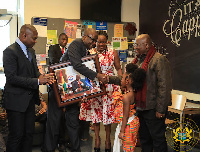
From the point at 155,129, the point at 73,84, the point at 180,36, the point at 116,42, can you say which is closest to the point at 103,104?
the point at 73,84

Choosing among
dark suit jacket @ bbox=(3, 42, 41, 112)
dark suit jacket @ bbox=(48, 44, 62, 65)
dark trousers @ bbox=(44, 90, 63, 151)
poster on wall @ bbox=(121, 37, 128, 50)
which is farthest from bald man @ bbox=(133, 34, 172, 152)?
poster on wall @ bbox=(121, 37, 128, 50)

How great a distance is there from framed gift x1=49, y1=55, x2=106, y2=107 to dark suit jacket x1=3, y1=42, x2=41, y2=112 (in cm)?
30

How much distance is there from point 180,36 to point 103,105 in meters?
2.11

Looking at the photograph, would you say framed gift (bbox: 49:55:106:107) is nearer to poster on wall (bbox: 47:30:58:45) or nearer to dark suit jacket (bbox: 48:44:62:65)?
dark suit jacket (bbox: 48:44:62:65)

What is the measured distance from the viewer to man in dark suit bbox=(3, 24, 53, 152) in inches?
110

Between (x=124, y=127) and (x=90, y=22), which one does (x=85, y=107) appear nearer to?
(x=124, y=127)

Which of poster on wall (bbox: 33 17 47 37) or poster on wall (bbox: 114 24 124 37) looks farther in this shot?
poster on wall (bbox: 114 24 124 37)

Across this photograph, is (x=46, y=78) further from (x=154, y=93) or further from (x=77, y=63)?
(x=154, y=93)

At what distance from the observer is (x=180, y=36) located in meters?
4.82

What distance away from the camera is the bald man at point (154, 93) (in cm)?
278

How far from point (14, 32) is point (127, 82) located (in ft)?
11.1

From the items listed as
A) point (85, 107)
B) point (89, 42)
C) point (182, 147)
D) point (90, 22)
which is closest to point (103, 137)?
point (85, 107)

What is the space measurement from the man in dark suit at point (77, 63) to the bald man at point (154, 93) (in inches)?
23.5

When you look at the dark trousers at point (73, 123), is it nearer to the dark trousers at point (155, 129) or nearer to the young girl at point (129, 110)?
the young girl at point (129, 110)
